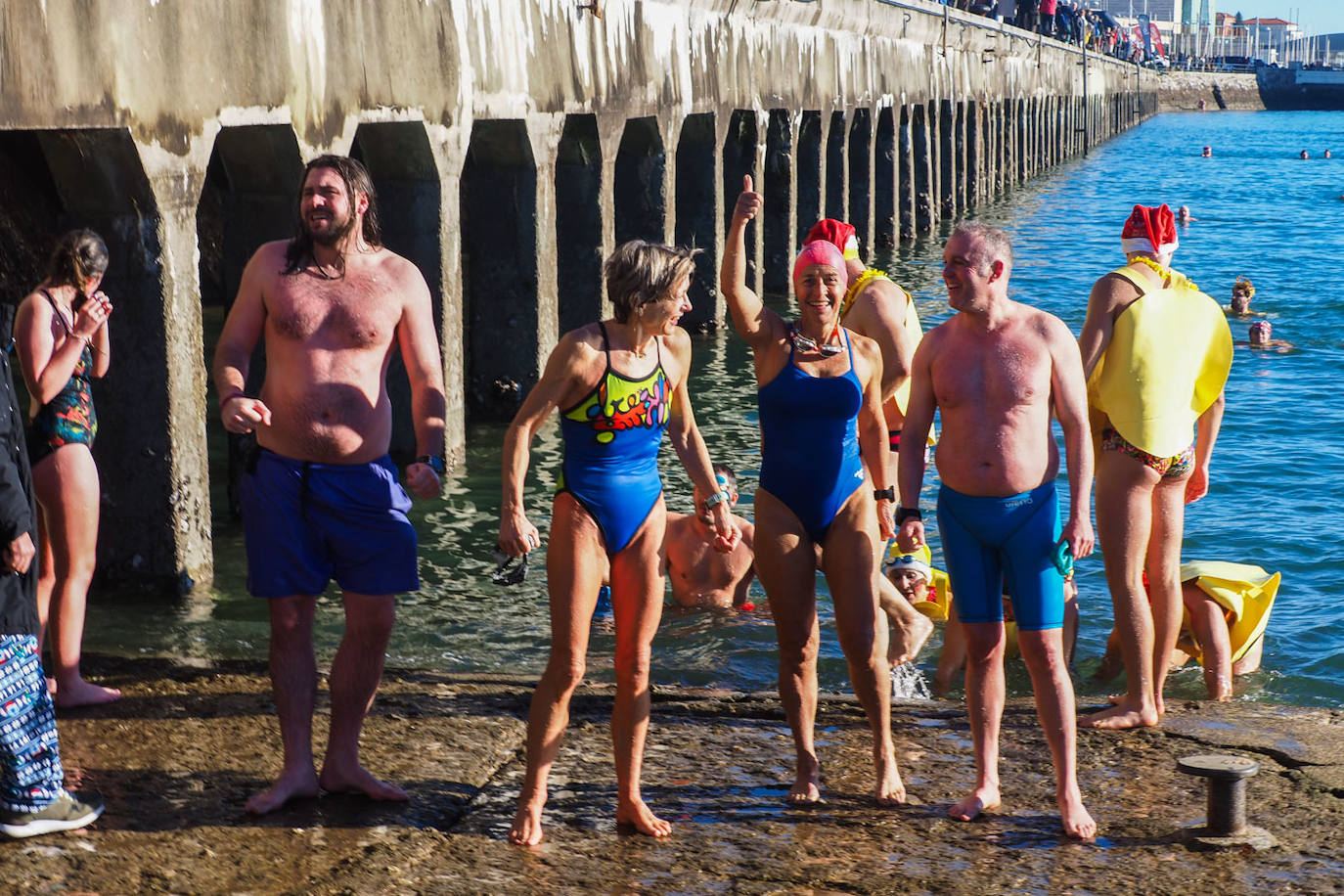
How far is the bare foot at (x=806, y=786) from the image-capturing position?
5016 mm

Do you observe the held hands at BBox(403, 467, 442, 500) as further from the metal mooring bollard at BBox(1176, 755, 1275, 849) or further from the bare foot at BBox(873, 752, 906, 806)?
the metal mooring bollard at BBox(1176, 755, 1275, 849)

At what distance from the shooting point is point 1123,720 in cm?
584

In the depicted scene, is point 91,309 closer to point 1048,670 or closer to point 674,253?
point 674,253

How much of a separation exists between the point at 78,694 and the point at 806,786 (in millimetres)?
2715

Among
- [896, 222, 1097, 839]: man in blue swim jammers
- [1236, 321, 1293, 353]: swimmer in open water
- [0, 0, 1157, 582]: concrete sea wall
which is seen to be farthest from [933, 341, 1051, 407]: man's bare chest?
[1236, 321, 1293, 353]: swimmer in open water

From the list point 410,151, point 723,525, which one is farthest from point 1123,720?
point 410,151

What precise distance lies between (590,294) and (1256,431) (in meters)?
6.37

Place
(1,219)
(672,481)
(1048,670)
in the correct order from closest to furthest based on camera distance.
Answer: (1048,670)
(672,481)
(1,219)

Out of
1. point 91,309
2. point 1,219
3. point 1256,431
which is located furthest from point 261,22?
point 1256,431

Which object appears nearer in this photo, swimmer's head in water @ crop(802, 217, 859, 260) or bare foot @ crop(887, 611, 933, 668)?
swimmer's head in water @ crop(802, 217, 859, 260)

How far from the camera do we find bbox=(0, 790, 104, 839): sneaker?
4.52 metres

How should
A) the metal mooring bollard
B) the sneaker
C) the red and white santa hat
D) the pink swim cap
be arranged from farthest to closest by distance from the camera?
the red and white santa hat
the pink swim cap
the metal mooring bollard
the sneaker

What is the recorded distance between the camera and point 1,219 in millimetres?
15797

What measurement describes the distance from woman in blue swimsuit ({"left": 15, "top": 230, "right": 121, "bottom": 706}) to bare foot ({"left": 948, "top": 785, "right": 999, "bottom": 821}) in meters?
3.12
